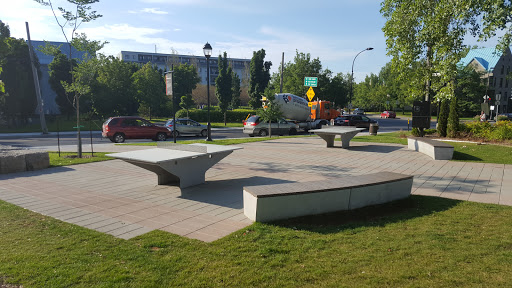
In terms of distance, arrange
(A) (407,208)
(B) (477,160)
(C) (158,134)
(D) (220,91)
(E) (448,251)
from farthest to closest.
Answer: (D) (220,91), (C) (158,134), (B) (477,160), (A) (407,208), (E) (448,251)

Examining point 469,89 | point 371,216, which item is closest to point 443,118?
point 371,216

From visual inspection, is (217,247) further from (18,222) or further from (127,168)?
(127,168)

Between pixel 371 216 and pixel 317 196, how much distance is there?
3.24 ft

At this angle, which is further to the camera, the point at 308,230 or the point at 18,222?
the point at 18,222

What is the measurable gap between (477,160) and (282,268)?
11610mm

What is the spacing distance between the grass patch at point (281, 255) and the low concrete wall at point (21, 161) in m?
5.20

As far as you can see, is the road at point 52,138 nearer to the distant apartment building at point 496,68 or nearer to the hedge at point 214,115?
the hedge at point 214,115

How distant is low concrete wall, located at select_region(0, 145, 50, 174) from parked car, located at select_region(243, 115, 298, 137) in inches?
597

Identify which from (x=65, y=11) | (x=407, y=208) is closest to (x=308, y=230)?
(x=407, y=208)

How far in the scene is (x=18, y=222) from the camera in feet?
17.4

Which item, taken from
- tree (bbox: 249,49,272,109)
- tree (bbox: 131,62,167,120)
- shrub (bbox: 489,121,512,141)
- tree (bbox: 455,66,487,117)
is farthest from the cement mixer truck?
tree (bbox: 455,66,487,117)

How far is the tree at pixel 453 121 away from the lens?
1841 centimetres

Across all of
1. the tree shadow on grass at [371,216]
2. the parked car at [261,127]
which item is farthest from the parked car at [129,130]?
the tree shadow on grass at [371,216]

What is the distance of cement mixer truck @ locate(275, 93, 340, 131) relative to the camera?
31.9 metres
